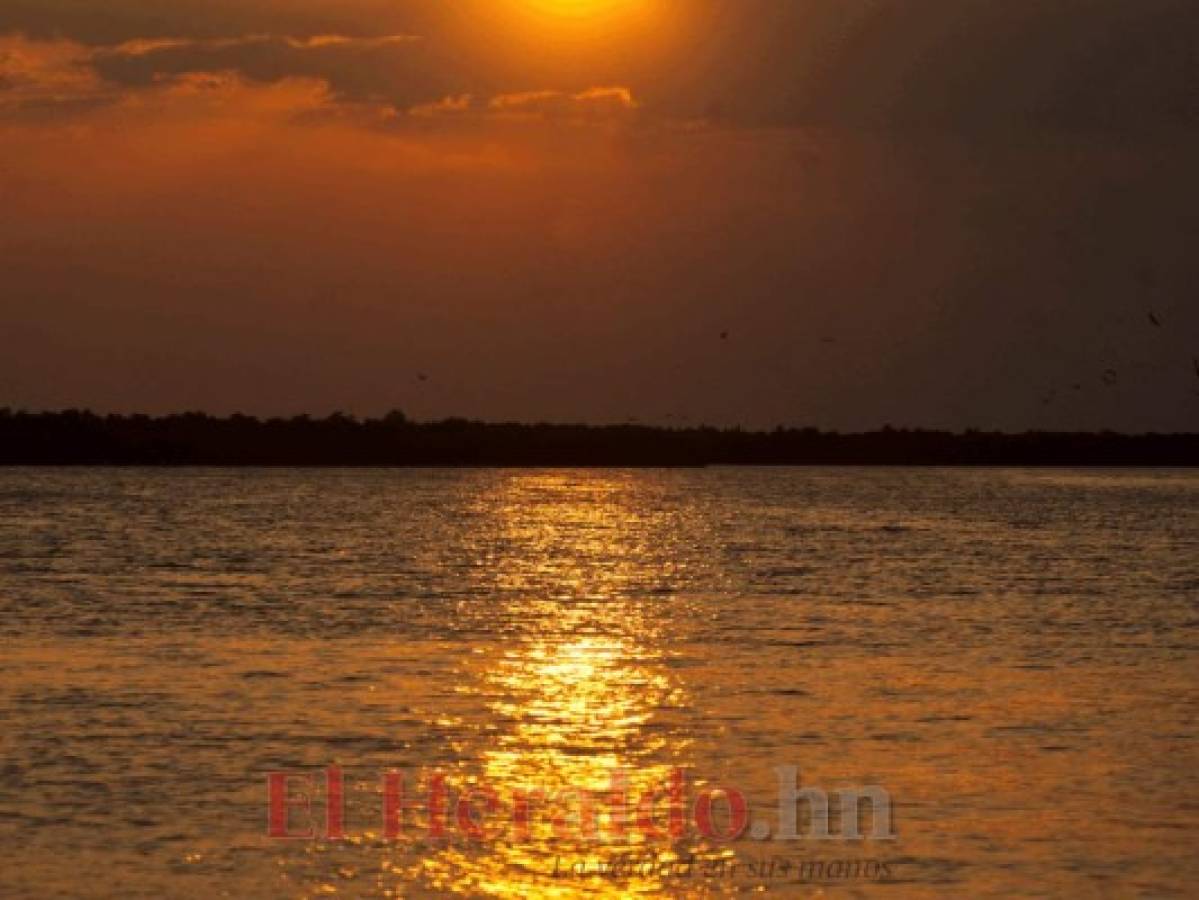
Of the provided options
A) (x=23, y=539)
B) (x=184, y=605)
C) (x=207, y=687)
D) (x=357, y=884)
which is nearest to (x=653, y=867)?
(x=357, y=884)

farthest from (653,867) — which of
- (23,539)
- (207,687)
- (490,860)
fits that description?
(23,539)

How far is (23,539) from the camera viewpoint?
7231 centimetres

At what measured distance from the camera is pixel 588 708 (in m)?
26.1

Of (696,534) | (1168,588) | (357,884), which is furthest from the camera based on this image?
(696,534)

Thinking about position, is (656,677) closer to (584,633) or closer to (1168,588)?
(584,633)

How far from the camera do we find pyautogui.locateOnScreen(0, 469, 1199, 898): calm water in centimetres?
1744

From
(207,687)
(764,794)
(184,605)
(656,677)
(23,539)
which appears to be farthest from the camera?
(23,539)

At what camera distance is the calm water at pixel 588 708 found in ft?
57.2

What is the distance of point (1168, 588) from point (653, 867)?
37045 millimetres

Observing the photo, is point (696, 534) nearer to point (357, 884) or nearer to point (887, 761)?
point (887, 761)

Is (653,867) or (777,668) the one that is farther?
(777,668)

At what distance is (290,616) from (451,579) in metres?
14.2

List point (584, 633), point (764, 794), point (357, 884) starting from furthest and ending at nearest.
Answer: point (584, 633) < point (764, 794) < point (357, 884)

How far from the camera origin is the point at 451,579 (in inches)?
2142
